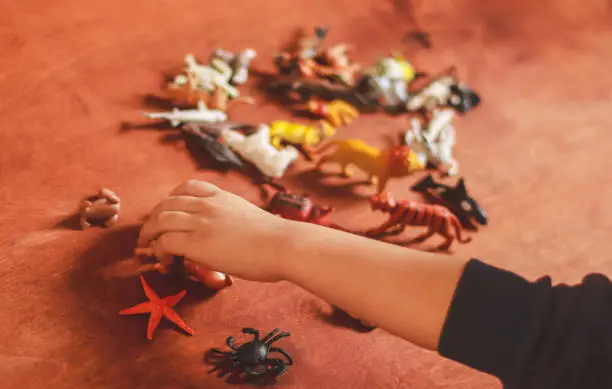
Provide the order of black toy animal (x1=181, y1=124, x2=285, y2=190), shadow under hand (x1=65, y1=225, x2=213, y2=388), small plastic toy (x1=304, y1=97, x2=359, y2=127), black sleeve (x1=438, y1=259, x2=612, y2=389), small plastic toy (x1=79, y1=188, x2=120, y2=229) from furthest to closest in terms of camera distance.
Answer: small plastic toy (x1=304, y1=97, x2=359, y2=127), black toy animal (x1=181, y1=124, x2=285, y2=190), small plastic toy (x1=79, y1=188, x2=120, y2=229), shadow under hand (x1=65, y1=225, x2=213, y2=388), black sleeve (x1=438, y1=259, x2=612, y2=389)

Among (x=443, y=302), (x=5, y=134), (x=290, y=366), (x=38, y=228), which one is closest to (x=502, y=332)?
(x=443, y=302)

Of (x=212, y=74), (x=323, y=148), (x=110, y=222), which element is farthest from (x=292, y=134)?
(x=110, y=222)

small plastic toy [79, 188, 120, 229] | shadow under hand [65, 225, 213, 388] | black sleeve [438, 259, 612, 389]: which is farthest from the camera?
small plastic toy [79, 188, 120, 229]

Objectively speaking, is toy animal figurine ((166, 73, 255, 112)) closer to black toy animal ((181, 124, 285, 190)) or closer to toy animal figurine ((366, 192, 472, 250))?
black toy animal ((181, 124, 285, 190))

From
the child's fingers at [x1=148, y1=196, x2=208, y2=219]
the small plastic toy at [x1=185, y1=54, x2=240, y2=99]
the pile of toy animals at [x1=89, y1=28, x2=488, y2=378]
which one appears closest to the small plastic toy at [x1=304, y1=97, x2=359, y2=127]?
the pile of toy animals at [x1=89, y1=28, x2=488, y2=378]

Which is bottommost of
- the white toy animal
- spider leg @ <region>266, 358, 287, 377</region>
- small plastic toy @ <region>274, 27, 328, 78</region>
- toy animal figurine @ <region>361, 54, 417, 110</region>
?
spider leg @ <region>266, 358, 287, 377</region>

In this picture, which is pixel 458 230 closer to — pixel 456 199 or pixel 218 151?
pixel 456 199

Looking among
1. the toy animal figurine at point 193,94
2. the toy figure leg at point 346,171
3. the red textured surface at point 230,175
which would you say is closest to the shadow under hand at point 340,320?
the red textured surface at point 230,175
